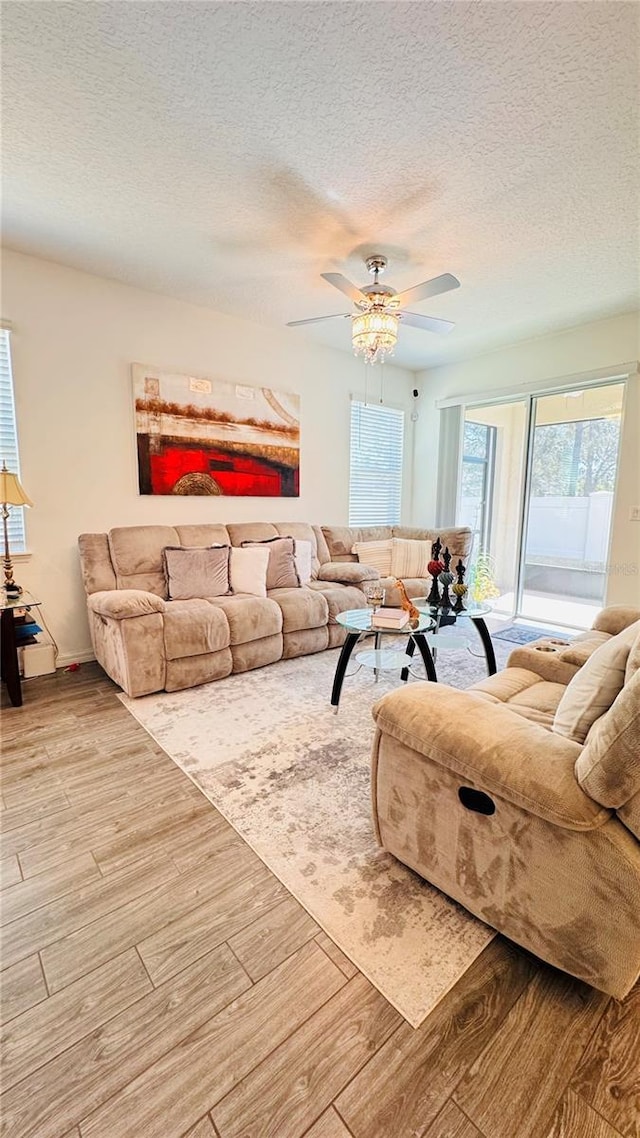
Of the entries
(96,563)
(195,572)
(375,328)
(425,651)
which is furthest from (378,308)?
(96,563)

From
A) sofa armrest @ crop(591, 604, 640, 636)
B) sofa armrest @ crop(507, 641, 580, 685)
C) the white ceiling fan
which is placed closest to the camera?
sofa armrest @ crop(507, 641, 580, 685)

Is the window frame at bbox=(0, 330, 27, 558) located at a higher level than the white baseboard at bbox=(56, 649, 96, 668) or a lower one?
higher

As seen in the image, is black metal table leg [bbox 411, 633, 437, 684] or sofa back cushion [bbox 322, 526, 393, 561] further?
sofa back cushion [bbox 322, 526, 393, 561]

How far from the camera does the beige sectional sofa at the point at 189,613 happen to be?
277 cm

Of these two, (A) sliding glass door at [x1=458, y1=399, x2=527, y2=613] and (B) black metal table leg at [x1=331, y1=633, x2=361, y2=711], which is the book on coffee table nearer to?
(B) black metal table leg at [x1=331, y1=633, x2=361, y2=711]

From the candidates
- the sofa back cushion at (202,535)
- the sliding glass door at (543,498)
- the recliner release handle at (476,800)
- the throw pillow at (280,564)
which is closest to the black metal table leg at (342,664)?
the throw pillow at (280,564)

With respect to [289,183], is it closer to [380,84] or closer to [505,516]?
[380,84]

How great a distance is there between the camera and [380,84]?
166 centimetres

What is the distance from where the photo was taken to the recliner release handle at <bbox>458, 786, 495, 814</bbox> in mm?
1217

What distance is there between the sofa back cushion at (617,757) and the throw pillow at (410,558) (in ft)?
11.2

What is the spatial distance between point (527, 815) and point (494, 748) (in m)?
0.17

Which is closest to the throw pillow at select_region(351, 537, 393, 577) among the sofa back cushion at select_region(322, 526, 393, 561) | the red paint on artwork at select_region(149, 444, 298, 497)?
the sofa back cushion at select_region(322, 526, 393, 561)

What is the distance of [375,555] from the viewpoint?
4547 millimetres

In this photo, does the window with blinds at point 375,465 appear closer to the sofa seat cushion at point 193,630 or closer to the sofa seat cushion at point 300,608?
the sofa seat cushion at point 300,608
